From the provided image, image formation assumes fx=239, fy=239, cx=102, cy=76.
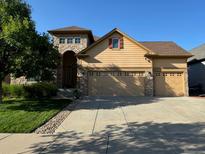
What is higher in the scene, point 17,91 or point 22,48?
point 22,48

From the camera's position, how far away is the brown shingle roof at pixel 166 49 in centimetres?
2183

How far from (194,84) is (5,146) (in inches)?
980

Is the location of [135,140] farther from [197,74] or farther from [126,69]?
[197,74]

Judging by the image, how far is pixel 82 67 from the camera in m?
21.2

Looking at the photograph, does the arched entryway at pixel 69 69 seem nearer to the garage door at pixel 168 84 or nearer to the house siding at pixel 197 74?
the garage door at pixel 168 84

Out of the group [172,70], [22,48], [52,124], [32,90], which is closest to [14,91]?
[32,90]

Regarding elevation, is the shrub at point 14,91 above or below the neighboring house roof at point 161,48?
below

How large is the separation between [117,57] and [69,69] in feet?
21.2

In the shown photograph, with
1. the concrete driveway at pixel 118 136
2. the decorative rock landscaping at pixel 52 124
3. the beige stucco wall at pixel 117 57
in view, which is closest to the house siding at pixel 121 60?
the beige stucco wall at pixel 117 57

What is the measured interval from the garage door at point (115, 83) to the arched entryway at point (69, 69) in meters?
4.49

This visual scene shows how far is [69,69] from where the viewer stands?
25.4 meters

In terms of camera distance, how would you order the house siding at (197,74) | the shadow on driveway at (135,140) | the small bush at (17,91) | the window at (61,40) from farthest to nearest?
the house siding at (197,74) → the window at (61,40) → the small bush at (17,91) → the shadow on driveway at (135,140)

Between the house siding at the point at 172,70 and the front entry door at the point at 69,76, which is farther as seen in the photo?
the front entry door at the point at 69,76

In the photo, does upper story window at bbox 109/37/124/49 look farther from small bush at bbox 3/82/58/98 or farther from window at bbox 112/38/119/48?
small bush at bbox 3/82/58/98
